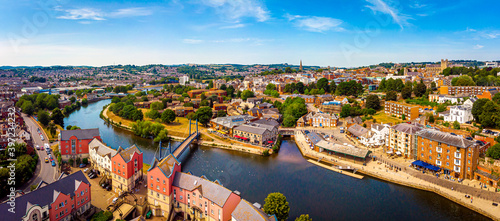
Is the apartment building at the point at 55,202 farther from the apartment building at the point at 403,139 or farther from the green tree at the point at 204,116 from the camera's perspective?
the apartment building at the point at 403,139

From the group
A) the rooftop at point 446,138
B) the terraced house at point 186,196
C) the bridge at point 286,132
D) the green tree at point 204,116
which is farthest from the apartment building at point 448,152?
the green tree at point 204,116

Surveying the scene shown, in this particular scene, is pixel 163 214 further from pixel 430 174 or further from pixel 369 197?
pixel 430 174

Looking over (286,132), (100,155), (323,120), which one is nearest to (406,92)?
(323,120)

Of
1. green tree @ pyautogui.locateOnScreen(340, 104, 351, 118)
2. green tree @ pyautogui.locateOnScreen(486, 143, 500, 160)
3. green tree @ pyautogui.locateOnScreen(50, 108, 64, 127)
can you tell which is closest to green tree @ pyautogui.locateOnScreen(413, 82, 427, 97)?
green tree @ pyautogui.locateOnScreen(340, 104, 351, 118)

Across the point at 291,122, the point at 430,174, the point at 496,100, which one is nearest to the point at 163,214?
the point at 430,174

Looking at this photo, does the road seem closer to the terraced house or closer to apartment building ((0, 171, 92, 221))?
apartment building ((0, 171, 92, 221))
